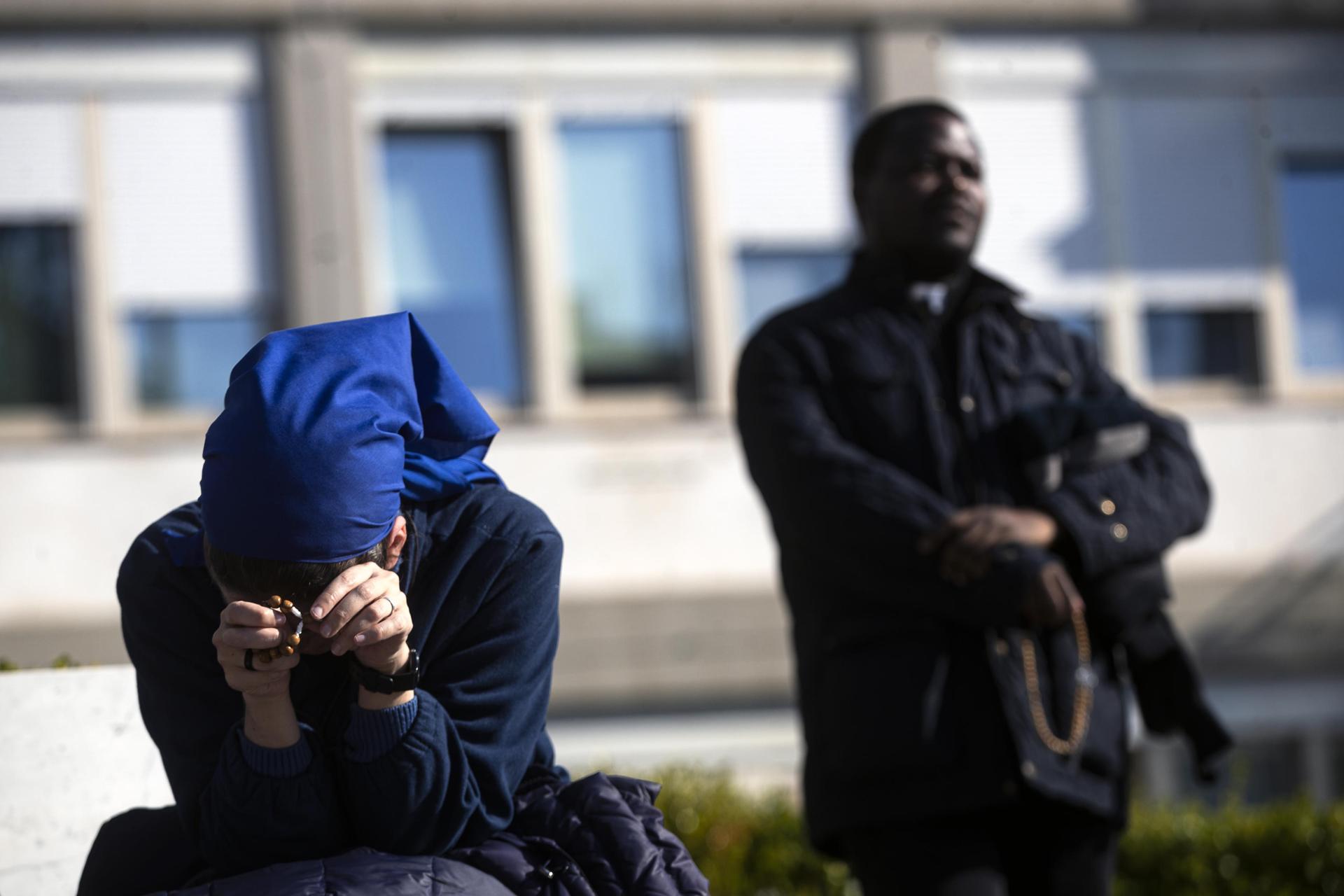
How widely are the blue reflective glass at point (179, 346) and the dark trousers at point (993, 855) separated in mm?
7177

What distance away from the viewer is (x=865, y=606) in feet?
10.4

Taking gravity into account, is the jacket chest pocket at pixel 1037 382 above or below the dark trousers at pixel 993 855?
above

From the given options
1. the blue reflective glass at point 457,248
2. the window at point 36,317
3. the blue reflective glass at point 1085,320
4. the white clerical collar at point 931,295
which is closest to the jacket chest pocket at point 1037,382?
the white clerical collar at point 931,295

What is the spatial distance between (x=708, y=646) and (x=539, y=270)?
2446 mm

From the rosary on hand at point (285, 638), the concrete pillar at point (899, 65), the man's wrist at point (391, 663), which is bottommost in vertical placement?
the man's wrist at point (391, 663)

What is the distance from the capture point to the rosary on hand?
6.42ft

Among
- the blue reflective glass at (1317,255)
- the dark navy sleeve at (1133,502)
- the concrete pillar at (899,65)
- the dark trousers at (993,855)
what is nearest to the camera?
the dark trousers at (993,855)

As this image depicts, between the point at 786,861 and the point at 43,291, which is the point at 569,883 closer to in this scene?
the point at 786,861

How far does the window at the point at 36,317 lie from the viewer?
950 centimetres

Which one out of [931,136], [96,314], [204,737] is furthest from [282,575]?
[96,314]

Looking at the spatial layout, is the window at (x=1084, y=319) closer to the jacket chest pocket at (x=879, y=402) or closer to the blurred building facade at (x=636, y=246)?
the blurred building facade at (x=636, y=246)

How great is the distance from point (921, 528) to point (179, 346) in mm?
7306

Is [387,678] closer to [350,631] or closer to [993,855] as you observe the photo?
[350,631]

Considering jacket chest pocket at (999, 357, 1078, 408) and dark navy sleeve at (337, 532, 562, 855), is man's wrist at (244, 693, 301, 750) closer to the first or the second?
dark navy sleeve at (337, 532, 562, 855)
